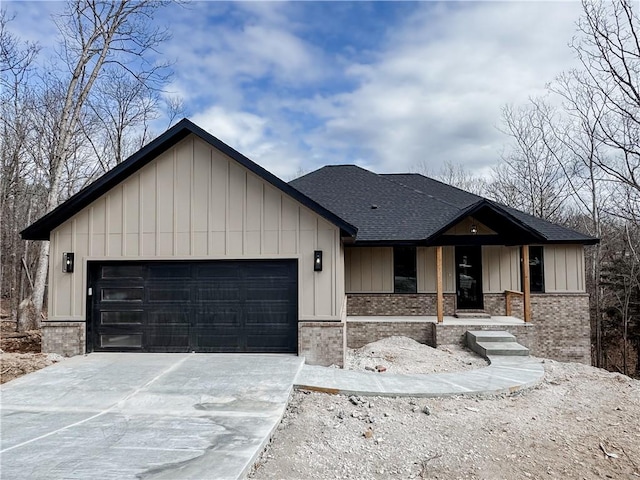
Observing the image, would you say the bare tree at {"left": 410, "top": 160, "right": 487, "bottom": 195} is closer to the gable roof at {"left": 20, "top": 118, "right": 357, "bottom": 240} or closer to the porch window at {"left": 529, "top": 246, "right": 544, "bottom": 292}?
the porch window at {"left": 529, "top": 246, "right": 544, "bottom": 292}

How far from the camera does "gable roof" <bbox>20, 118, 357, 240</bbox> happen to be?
7.50 m

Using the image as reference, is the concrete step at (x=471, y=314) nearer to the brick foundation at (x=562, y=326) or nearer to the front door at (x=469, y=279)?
the front door at (x=469, y=279)

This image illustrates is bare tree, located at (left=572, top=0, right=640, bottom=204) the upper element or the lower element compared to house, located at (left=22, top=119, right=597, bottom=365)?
upper

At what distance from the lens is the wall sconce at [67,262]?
7918mm

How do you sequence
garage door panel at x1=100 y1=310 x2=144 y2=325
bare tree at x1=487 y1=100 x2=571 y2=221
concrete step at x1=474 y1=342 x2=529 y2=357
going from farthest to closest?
1. bare tree at x1=487 y1=100 x2=571 y2=221
2. concrete step at x1=474 y1=342 x2=529 y2=357
3. garage door panel at x1=100 y1=310 x2=144 y2=325

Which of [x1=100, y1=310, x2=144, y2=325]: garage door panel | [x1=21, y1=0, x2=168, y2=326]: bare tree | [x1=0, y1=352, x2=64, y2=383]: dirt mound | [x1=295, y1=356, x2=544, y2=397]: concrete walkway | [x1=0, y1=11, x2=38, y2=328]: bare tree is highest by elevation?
[x1=21, y1=0, x2=168, y2=326]: bare tree

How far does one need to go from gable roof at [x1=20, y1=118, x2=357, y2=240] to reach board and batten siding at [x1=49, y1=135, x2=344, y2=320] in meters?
0.14

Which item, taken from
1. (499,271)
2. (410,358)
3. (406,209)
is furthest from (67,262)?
(499,271)

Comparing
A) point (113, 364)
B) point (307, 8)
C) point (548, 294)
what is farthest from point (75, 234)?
point (548, 294)

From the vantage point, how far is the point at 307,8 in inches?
419

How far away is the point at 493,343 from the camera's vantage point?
364 inches

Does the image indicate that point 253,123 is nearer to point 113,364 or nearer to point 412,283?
point 412,283

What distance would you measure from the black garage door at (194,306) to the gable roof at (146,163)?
1.19m

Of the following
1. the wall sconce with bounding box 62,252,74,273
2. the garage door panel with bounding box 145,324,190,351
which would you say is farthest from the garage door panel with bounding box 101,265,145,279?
the garage door panel with bounding box 145,324,190,351
